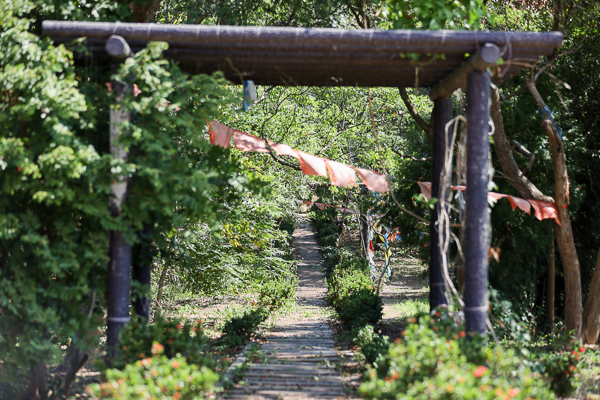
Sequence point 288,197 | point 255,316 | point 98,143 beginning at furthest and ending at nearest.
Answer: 1. point 288,197
2. point 255,316
3. point 98,143

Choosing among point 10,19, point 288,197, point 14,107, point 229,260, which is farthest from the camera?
point 288,197

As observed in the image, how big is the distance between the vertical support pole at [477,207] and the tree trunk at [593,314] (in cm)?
551

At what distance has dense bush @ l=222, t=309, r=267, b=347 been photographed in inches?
342

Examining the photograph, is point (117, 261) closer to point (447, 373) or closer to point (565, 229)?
point (447, 373)

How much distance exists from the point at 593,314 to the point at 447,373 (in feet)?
23.3

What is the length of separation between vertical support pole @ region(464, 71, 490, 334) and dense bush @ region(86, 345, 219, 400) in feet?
8.02

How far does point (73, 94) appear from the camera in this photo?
4.52 metres

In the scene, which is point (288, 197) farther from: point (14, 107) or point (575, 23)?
point (14, 107)

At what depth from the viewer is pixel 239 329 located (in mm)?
9219

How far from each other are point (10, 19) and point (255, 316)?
6.69 m

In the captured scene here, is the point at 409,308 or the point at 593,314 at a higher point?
the point at 593,314

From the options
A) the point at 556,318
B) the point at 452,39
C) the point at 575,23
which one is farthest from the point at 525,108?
the point at 452,39

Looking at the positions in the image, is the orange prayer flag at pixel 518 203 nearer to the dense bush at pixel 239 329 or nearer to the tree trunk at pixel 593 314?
the tree trunk at pixel 593 314

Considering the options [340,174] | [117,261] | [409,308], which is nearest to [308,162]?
[340,174]
